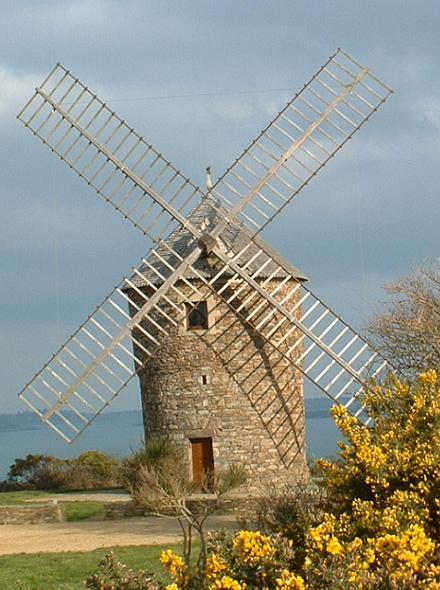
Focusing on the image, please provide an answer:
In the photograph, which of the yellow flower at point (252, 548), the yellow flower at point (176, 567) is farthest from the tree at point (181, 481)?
the yellow flower at point (252, 548)

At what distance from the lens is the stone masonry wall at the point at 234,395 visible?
1933 cm

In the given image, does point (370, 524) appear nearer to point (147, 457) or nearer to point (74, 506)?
point (147, 457)

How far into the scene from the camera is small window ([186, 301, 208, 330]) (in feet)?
63.8

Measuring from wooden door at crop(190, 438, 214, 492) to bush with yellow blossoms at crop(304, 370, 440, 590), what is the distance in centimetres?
1022

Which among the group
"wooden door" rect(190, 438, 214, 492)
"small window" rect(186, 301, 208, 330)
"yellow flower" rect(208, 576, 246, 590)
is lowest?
"yellow flower" rect(208, 576, 246, 590)

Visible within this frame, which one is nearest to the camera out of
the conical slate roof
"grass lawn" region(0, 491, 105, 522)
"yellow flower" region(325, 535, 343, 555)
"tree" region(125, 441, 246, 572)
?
"yellow flower" region(325, 535, 343, 555)

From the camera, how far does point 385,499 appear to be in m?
8.45

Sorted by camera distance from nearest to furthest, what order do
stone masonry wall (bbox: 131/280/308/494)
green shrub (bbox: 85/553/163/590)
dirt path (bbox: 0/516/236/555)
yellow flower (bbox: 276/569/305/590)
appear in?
1. yellow flower (bbox: 276/569/305/590)
2. green shrub (bbox: 85/553/163/590)
3. dirt path (bbox: 0/516/236/555)
4. stone masonry wall (bbox: 131/280/308/494)

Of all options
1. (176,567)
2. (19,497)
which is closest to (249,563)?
(176,567)

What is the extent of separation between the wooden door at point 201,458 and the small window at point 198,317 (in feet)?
6.74

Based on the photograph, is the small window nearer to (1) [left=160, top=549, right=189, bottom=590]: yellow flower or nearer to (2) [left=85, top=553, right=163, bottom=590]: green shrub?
(2) [left=85, top=553, right=163, bottom=590]: green shrub

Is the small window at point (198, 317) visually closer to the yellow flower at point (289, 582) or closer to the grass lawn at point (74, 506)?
the grass lawn at point (74, 506)

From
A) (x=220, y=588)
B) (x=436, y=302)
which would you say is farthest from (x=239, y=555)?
(x=436, y=302)

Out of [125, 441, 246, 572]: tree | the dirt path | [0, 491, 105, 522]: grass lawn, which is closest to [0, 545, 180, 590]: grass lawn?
the dirt path
